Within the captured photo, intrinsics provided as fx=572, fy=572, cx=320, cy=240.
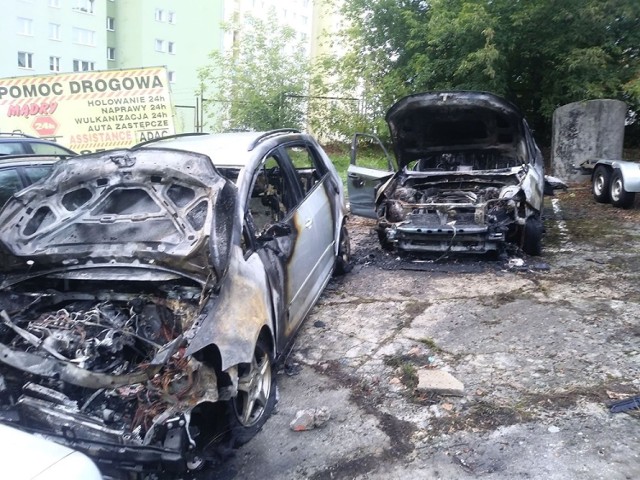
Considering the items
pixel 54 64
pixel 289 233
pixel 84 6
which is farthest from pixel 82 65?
pixel 289 233

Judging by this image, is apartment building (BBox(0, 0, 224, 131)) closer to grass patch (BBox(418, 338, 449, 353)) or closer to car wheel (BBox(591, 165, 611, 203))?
car wheel (BBox(591, 165, 611, 203))

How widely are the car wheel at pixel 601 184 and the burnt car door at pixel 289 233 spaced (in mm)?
7328

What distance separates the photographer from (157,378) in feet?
9.61

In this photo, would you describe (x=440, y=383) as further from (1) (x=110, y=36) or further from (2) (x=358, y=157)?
(1) (x=110, y=36)

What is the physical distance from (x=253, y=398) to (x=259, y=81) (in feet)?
53.1

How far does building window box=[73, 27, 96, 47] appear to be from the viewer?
37.1m

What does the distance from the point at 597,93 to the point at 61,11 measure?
112ft

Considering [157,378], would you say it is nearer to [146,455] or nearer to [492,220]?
[146,455]

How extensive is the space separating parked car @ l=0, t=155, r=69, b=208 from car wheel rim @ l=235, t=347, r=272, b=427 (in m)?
3.73

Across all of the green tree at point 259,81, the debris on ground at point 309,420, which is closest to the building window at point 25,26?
the green tree at point 259,81

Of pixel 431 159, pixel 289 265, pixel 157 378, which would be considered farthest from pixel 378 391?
pixel 431 159

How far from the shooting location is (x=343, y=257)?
6.64 meters

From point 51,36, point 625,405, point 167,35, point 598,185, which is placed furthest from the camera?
point 167,35

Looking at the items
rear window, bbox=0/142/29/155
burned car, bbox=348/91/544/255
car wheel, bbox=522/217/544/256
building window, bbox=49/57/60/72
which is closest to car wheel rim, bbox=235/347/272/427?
burned car, bbox=348/91/544/255
